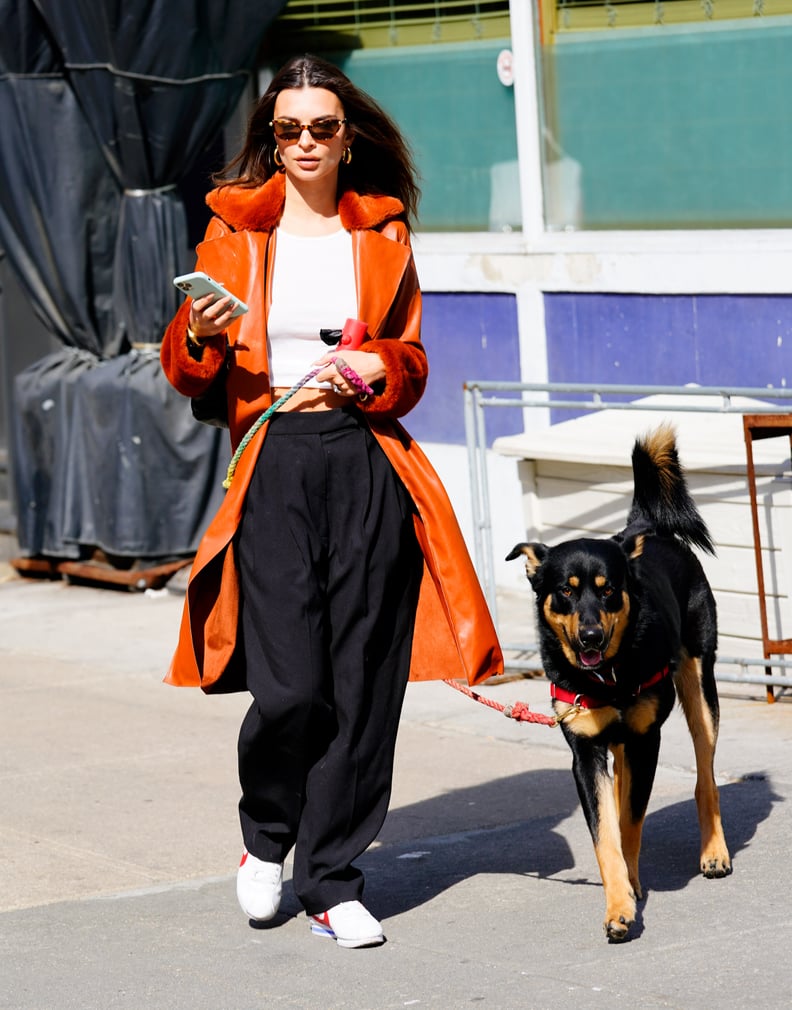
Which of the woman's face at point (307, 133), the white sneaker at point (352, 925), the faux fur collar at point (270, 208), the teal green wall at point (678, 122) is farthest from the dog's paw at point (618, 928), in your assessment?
the teal green wall at point (678, 122)

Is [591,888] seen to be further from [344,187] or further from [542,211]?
[542,211]

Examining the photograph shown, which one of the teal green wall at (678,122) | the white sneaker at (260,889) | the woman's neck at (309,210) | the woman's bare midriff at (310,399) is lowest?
the white sneaker at (260,889)

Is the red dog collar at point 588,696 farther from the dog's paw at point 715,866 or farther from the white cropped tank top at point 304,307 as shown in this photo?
the white cropped tank top at point 304,307

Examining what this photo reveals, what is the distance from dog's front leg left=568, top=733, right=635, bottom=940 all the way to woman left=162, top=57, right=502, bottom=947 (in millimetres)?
335

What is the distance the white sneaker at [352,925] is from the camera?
4.64 metres

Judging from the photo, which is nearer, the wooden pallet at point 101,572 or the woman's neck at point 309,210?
the woman's neck at point 309,210

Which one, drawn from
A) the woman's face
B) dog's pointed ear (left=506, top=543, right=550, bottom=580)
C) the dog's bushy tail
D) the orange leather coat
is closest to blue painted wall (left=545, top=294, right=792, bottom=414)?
the dog's bushy tail

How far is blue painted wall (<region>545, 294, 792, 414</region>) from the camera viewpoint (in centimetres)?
810

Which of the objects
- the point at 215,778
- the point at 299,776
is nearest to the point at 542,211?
the point at 215,778

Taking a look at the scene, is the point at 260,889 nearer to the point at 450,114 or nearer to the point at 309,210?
the point at 309,210

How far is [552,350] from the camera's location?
918cm

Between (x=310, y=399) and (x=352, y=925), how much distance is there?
130 centimetres

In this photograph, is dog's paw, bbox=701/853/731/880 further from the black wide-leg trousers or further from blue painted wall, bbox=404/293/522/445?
blue painted wall, bbox=404/293/522/445

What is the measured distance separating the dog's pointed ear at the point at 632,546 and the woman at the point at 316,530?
1.50ft
